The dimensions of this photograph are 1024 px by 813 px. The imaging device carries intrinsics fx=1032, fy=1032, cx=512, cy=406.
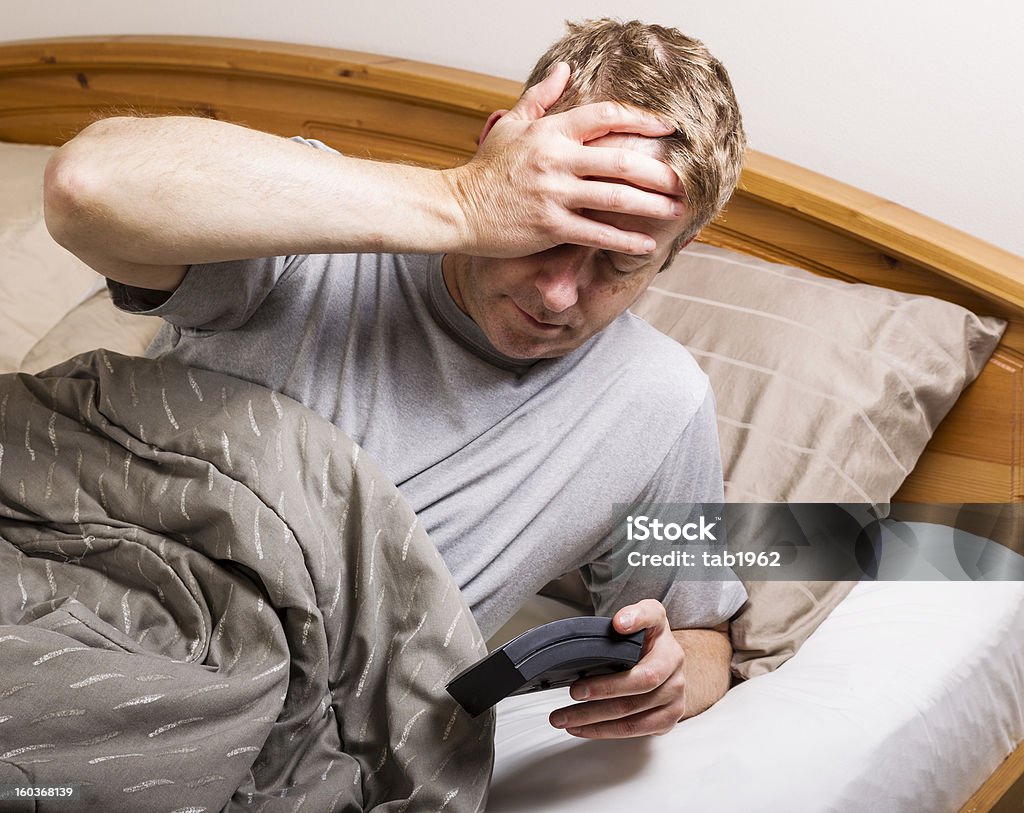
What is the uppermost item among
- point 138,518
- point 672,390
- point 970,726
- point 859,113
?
point 859,113

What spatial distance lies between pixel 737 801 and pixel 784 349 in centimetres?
61

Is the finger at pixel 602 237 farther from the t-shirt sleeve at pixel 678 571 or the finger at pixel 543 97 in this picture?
the t-shirt sleeve at pixel 678 571

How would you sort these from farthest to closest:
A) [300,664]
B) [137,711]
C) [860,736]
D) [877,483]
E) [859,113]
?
[859,113], [877,483], [860,736], [300,664], [137,711]

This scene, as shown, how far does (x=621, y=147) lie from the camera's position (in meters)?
0.91

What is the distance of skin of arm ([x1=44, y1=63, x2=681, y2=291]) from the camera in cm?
82

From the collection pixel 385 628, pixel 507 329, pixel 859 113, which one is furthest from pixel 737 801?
pixel 859 113

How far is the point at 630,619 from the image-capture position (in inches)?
34.0

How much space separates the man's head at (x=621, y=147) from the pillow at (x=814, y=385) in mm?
358

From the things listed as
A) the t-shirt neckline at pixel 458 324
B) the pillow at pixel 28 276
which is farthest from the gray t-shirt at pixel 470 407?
the pillow at pixel 28 276

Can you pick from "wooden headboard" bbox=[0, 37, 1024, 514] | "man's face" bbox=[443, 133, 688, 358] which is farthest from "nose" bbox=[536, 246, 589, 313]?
"wooden headboard" bbox=[0, 37, 1024, 514]

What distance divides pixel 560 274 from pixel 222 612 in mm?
418

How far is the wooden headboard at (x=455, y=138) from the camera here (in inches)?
53.6

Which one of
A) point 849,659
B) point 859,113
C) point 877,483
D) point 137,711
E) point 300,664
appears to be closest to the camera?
point 137,711

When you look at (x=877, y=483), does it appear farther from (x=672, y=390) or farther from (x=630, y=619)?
(x=630, y=619)
